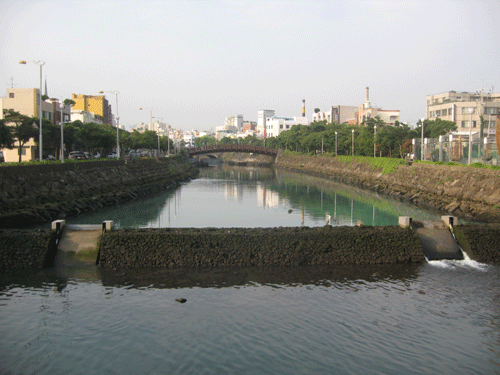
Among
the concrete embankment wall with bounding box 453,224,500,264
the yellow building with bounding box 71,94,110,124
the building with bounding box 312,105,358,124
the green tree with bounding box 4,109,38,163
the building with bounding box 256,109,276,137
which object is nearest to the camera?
the concrete embankment wall with bounding box 453,224,500,264

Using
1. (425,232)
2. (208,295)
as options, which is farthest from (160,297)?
(425,232)

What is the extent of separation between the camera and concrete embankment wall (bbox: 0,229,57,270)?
1427 cm

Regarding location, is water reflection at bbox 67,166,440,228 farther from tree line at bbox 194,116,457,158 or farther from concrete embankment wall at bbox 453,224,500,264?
tree line at bbox 194,116,457,158

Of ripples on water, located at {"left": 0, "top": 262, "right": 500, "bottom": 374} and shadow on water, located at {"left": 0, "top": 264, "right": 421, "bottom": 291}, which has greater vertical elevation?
shadow on water, located at {"left": 0, "top": 264, "right": 421, "bottom": 291}

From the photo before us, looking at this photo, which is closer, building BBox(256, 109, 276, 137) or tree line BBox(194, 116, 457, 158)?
tree line BBox(194, 116, 457, 158)

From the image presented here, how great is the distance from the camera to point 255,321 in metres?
10.7

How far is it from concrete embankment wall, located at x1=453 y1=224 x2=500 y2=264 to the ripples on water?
924mm

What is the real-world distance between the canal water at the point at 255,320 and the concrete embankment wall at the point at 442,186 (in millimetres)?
12010

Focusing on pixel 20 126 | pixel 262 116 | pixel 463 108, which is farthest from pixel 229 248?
pixel 262 116

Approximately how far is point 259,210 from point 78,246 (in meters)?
18.0

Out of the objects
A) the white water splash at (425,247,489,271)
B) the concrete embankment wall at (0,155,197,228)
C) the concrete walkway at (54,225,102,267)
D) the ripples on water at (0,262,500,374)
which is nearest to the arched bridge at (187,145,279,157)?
the concrete embankment wall at (0,155,197,228)

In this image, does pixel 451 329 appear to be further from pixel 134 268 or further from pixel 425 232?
pixel 134 268

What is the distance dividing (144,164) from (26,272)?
3616cm

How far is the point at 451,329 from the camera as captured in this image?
1027cm
